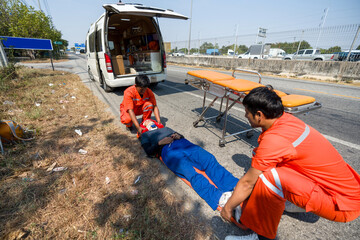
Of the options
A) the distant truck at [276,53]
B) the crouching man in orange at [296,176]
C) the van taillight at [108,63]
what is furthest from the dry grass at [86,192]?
the distant truck at [276,53]

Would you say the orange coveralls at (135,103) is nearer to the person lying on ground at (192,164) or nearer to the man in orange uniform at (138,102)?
the man in orange uniform at (138,102)

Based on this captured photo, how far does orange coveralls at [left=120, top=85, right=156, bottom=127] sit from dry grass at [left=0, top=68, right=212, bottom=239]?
35 cm

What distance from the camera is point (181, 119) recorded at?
12.9 ft

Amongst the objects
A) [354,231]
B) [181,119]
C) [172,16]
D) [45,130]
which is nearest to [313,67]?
[172,16]

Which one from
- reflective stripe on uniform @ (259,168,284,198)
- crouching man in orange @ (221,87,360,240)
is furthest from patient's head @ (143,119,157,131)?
reflective stripe on uniform @ (259,168,284,198)

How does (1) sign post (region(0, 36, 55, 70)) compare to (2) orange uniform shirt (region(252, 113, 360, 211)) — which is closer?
(2) orange uniform shirt (region(252, 113, 360, 211))

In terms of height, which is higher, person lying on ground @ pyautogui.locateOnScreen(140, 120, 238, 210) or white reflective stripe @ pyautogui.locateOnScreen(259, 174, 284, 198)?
white reflective stripe @ pyautogui.locateOnScreen(259, 174, 284, 198)

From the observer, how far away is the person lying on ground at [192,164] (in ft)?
5.94

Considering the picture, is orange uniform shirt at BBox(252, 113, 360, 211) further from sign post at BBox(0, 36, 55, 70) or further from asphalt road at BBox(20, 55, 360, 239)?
sign post at BBox(0, 36, 55, 70)

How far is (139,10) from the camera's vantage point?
13.6ft

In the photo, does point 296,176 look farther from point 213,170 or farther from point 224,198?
point 213,170

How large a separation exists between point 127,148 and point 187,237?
1.71m

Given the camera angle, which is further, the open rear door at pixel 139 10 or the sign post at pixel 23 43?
the sign post at pixel 23 43

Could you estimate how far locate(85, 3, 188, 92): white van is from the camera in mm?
4582
